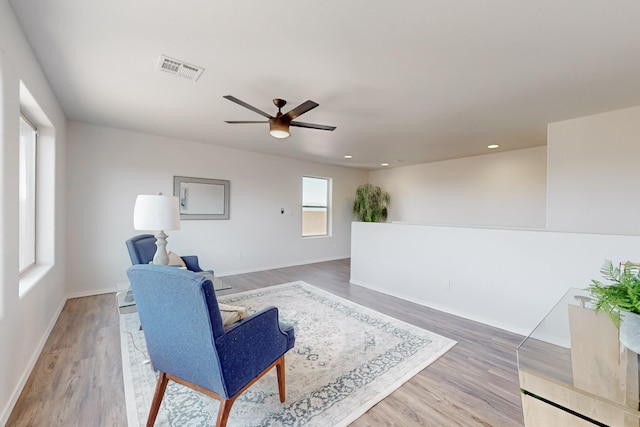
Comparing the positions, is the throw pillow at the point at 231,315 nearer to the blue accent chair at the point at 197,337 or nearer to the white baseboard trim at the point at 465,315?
the blue accent chair at the point at 197,337

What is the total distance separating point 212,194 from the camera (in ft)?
16.4

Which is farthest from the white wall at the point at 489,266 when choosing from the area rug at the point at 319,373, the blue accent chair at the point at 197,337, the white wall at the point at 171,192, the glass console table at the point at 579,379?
the blue accent chair at the point at 197,337

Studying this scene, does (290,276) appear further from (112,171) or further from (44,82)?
(44,82)

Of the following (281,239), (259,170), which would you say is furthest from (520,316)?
(259,170)

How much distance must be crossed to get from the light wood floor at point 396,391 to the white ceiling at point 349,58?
8.01ft

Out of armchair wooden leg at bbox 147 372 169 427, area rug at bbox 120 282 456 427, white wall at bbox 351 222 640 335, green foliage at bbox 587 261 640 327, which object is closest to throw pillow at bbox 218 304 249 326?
armchair wooden leg at bbox 147 372 169 427

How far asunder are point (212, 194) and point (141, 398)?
3.63 meters

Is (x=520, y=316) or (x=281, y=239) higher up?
(x=281, y=239)

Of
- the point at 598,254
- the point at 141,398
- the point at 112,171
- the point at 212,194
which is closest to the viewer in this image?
the point at 141,398

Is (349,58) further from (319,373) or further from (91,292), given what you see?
(91,292)

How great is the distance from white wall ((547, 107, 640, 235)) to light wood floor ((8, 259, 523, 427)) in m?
1.81

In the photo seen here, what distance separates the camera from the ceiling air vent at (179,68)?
87.6 inches

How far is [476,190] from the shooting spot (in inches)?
225

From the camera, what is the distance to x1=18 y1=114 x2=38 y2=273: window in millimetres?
2564
